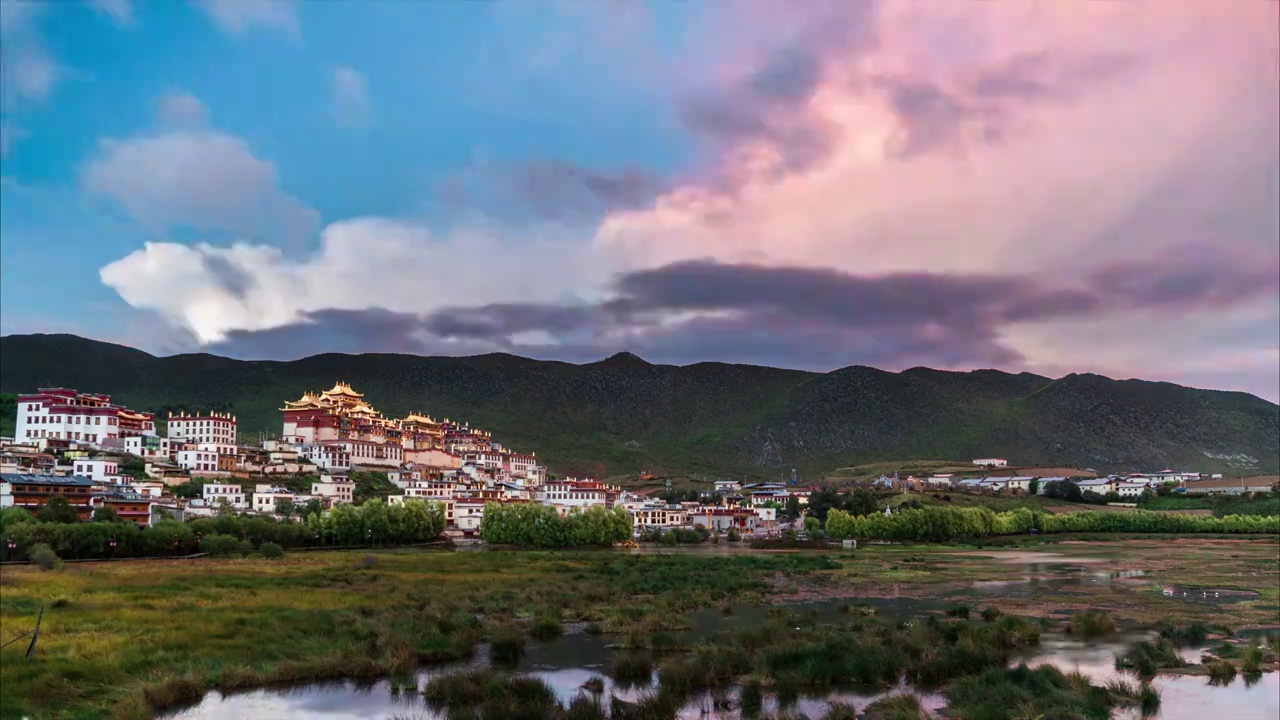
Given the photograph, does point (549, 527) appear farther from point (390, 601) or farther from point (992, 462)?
point (992, 462)

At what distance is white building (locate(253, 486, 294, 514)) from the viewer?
82.5 m

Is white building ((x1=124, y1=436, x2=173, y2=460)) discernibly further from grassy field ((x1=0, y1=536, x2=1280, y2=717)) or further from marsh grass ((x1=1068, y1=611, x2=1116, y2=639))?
marsh grass ((x1=1068, y1=611, x2=1116, y2=639))

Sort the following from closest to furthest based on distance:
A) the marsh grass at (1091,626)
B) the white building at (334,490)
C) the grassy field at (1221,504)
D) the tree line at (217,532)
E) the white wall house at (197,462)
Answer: the marsh grass at (1091,626)
the tree line at (217,532)
the white building at (334,490)
the white wall house at (197,462)
the grassy field at (1221,504)

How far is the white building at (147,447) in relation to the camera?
95938 mm

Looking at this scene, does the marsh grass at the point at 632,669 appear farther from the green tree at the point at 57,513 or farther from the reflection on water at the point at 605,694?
the green tree at the point at 57,513

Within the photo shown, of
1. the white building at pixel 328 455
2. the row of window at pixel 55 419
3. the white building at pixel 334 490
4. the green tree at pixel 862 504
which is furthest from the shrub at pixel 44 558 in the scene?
the green tree at pixel 862 504

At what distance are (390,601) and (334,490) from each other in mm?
59389

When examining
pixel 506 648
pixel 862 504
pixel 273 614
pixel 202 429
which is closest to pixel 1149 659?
pixel 506 648

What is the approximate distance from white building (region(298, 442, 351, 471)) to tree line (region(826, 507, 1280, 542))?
5603 centimetres

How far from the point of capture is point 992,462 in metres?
177

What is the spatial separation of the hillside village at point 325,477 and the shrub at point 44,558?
1434cm

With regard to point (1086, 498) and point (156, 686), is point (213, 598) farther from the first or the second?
point (1086, 498)

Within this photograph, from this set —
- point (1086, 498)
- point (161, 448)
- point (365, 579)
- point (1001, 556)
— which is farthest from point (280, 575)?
point (1086, 498)

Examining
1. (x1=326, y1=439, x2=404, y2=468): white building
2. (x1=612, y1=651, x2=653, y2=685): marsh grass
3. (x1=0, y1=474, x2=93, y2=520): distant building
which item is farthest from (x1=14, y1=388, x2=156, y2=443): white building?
(x1=612, y1=651, x2=653, y2=685): marsh grass
